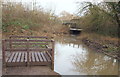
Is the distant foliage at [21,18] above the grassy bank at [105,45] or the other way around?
above

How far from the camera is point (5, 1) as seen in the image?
13672 millimetres

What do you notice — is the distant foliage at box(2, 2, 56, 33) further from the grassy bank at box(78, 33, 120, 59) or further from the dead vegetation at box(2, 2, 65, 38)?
the grassy bank at box(78, 33, 120, 59)

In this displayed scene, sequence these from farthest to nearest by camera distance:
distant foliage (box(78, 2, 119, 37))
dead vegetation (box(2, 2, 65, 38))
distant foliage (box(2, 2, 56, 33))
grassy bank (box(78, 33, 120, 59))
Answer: distant foliage (box(2, 2, 56, 33)) < dead vegetation (box(2, 2, 65, 38)) < distant foliage (box(78, 2, 119, 37)) < grassy bank (box(78, 33, 120, 59))

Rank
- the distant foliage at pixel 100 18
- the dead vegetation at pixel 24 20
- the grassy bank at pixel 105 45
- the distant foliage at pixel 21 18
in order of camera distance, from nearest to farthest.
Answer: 1. the grassy bank at pixel 105 45
2. the distant foliage at pixel 100 18
3. the dead vegetation at pixel 24 20
4. the distant foliage at pixel 21 18

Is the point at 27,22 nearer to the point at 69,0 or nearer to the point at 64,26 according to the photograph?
the point at 69,0

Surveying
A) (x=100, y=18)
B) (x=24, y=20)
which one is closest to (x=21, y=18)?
(x=24, y=20)

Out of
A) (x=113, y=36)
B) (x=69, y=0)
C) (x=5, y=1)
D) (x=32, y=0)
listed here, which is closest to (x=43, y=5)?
(x=32, y=0)

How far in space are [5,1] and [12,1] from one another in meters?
0.98

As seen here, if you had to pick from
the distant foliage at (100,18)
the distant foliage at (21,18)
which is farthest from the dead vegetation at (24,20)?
the distant foliage at (100,18)

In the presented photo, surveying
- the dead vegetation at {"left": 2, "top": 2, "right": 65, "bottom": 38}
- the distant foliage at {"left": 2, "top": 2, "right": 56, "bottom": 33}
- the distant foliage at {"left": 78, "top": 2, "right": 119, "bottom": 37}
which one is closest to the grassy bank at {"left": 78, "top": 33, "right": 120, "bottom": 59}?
the distant foliage at {"left": 78, "top": 2, "right": 119, "bottom": 37}

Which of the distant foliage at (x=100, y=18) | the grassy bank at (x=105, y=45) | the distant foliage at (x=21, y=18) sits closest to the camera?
the grassy bank at (x=105, y=45)

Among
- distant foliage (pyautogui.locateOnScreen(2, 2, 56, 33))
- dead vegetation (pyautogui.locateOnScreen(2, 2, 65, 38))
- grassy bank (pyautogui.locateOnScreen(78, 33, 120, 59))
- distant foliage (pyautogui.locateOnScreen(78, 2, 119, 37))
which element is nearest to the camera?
grassy bank (pyautogui.locateOnScreen(78, 33, 120, 59))

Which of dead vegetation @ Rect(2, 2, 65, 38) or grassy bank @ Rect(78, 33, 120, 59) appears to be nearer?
grassy bank @ Rect(78, 33, 120, 59)

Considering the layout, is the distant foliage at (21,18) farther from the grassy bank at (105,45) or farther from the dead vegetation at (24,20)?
the grassy bank at (105,45)
